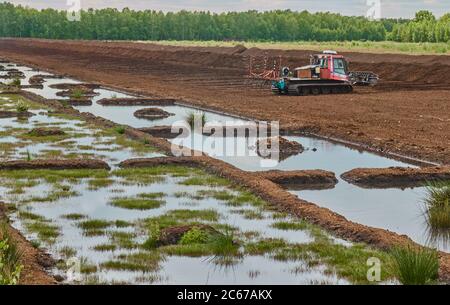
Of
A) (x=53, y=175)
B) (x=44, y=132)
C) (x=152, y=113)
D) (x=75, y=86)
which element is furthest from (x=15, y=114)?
(x=75, y=86)

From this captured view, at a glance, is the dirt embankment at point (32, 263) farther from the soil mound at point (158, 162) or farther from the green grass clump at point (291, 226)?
the soil mound at point (158, 162)

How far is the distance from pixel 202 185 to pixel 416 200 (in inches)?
179

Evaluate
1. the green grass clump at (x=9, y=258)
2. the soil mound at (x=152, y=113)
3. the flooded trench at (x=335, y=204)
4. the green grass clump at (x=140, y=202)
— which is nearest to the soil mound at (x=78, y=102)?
the soil mound at (x=152, y=113)

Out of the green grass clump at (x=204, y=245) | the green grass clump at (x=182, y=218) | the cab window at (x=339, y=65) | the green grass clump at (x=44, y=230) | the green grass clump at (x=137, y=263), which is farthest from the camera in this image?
the cab window at (x=339, y=65)

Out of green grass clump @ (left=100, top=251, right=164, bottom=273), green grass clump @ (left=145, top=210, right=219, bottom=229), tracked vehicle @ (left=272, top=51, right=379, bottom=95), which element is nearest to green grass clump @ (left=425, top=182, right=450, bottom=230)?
green grass clump @ (left=145, top=210, right=219, bottom=229)

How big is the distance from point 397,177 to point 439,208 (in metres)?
3.82

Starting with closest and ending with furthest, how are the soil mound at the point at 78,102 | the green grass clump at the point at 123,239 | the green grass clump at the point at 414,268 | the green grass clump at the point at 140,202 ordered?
the green grass clump at the point at 414,268 < the green grass clump at the point at 123,239 < the green grass clump at the point at 140,202 < the soil mound at the point at 78,102

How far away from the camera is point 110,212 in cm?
1505

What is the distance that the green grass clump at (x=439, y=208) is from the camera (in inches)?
568

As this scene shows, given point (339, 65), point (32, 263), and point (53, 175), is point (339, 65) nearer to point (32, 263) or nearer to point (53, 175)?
point (53, 175)

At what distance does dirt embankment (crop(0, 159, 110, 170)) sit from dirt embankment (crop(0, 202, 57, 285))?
251 inches

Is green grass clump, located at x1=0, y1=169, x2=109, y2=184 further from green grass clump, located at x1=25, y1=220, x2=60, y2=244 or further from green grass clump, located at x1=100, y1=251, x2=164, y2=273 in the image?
green grass clump, located at x1=100, y1=251, x2=164, y2=273

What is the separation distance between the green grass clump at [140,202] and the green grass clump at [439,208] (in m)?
5.04
